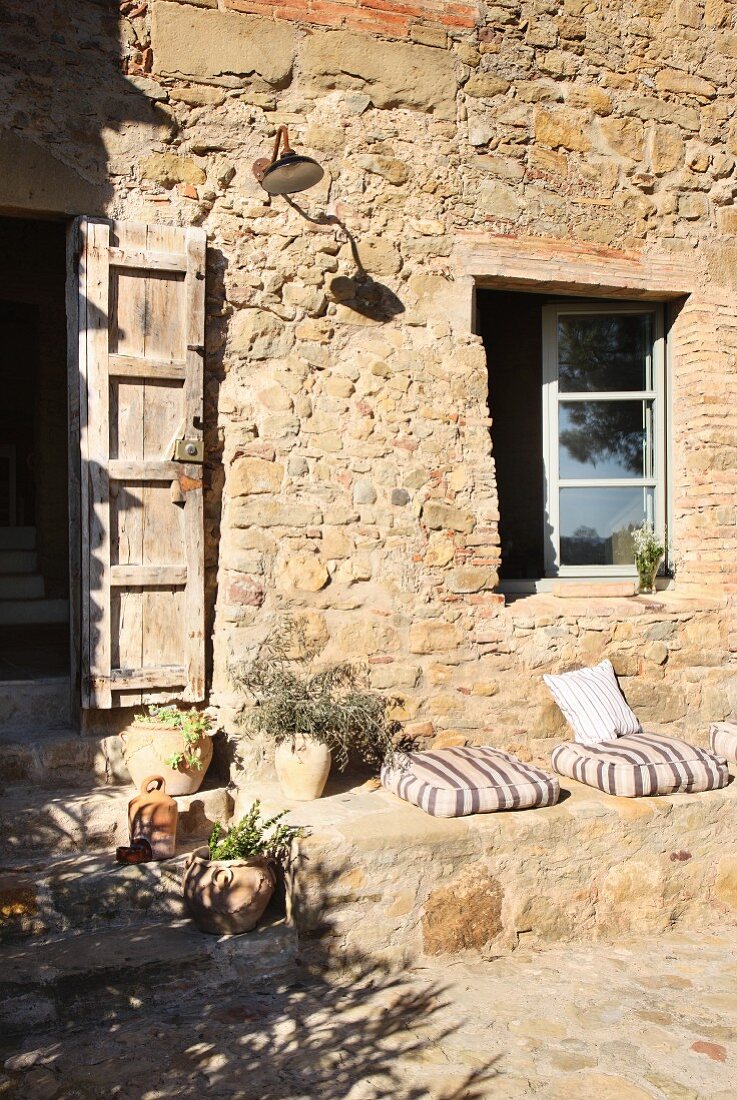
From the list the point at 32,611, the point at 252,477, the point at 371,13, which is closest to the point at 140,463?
the point at 252,477

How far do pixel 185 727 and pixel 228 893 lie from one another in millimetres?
835

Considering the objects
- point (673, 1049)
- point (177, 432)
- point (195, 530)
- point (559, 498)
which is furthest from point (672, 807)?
point (177, 432)

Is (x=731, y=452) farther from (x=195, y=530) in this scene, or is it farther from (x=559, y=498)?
(x=195, y=530)

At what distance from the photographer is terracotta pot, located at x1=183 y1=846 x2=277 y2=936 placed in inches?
142

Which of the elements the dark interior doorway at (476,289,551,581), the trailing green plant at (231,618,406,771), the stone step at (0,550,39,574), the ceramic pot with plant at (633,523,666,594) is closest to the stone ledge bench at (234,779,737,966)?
the trailing green plant at (231,618,406,771)

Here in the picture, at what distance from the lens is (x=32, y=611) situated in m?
7.39

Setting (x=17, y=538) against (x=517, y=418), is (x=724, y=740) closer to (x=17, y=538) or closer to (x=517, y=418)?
(x=517, y=418)

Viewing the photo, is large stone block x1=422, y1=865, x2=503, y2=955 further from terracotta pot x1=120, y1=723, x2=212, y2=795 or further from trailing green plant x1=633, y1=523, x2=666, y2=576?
trailing green plant x1=633, y1=523, x2=666, y2=576

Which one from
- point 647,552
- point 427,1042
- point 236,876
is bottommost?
point 427,1042

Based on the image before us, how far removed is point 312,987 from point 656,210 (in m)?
→ 4.26

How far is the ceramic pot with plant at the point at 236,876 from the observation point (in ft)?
11.9

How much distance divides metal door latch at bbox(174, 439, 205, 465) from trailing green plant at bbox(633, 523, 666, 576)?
2.50 metres

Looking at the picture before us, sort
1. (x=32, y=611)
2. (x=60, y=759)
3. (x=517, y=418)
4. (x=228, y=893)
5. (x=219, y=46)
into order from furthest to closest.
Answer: (x=32, y=611)
(x=517, y=418)
(x=219, y=46)
(x=60, y=759)
(x=228, y=893)

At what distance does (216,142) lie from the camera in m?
4.59
